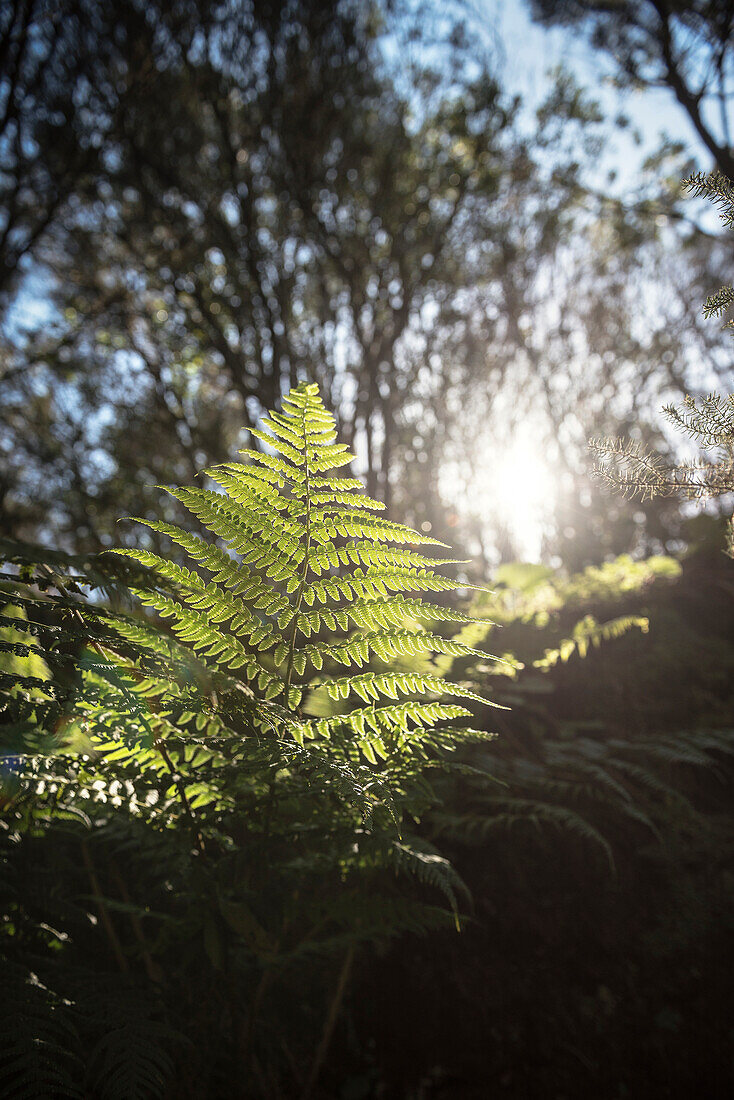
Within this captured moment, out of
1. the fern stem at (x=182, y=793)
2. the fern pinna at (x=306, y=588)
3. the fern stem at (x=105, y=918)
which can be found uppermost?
the fern pinna at (x=306, y=588)

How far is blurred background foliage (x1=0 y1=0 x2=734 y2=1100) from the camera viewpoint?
4.29 feet

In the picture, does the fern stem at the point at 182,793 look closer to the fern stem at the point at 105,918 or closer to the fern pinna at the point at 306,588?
the fern pinna at the point at 306,588

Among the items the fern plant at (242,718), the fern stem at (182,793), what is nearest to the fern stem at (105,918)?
the fern plant at (242,718)

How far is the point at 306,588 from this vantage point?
3.76 ft

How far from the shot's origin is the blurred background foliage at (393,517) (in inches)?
51.4

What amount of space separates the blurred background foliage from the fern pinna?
173 mm

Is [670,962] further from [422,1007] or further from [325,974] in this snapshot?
[325,974]

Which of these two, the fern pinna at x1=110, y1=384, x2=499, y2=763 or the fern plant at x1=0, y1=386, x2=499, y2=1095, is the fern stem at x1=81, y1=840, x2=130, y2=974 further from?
the fern pinna at x1=110, y1=384, x2=499, y2=763

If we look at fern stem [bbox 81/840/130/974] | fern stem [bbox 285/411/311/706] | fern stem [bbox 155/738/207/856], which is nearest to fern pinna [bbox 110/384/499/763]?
fern stem [bbox 285/411/311/706]

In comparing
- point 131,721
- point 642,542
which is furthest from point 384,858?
point 642,542

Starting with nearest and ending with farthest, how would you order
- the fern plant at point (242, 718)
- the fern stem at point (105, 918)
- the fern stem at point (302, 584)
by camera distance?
the fern plant at point (242, 718)
the fern stem at point (302, 584)
the fern stem at point (105, 918)

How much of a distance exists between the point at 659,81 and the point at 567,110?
2.42 metres

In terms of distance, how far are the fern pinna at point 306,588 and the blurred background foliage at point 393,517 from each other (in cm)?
17

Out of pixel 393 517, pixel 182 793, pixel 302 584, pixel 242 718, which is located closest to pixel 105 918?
pixel 182 793
